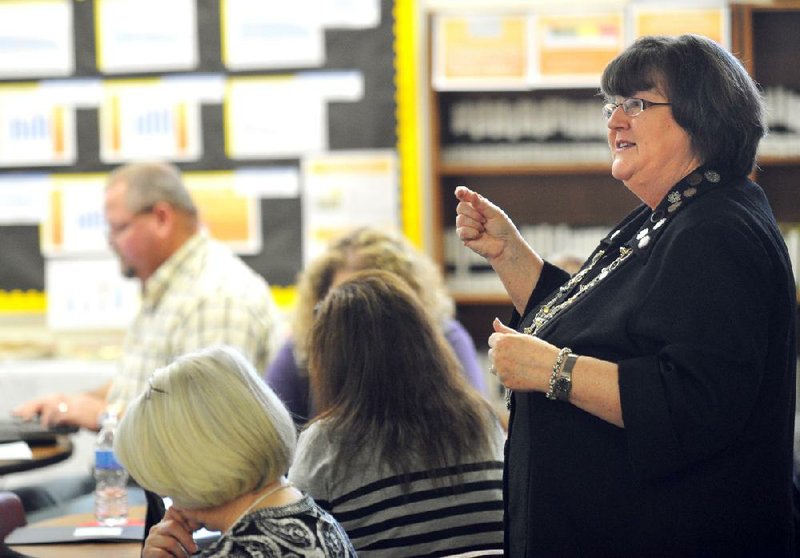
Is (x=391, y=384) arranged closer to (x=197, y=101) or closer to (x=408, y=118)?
(x=408, y=118)

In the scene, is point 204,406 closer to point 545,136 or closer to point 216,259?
point 216,259

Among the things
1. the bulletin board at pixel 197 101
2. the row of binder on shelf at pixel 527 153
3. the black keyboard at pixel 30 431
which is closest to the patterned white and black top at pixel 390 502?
the black keyboard at pixel 30 431

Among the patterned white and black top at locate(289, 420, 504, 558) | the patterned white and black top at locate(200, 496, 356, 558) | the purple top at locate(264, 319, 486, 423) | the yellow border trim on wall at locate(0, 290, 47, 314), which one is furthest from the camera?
the yellow border trim on wall at locate(0, 290, 47, 314)

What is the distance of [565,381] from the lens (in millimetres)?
1717

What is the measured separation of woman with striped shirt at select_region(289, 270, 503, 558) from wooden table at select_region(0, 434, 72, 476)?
1239 mm

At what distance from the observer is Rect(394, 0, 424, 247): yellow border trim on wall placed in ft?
16.5

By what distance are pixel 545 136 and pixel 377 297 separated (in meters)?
2.95

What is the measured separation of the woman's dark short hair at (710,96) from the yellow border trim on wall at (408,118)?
3286 millimetres

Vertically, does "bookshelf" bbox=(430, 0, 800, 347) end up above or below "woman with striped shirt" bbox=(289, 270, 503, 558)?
above

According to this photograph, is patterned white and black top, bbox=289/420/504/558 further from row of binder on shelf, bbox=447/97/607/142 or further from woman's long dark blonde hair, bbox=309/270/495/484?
row of binder on shelf, bbox=447/97/607/142

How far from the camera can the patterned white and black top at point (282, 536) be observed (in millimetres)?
1579

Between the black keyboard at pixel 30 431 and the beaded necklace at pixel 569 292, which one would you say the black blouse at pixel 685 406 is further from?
the black keyboard at pixel 30 431

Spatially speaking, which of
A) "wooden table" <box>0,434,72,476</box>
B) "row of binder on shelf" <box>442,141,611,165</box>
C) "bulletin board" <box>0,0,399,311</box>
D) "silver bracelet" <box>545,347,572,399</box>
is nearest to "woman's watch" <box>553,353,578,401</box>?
"silver bracelet" <box>545,347,572,399</box>

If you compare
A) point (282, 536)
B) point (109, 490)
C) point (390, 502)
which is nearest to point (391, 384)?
point (390, 502)
